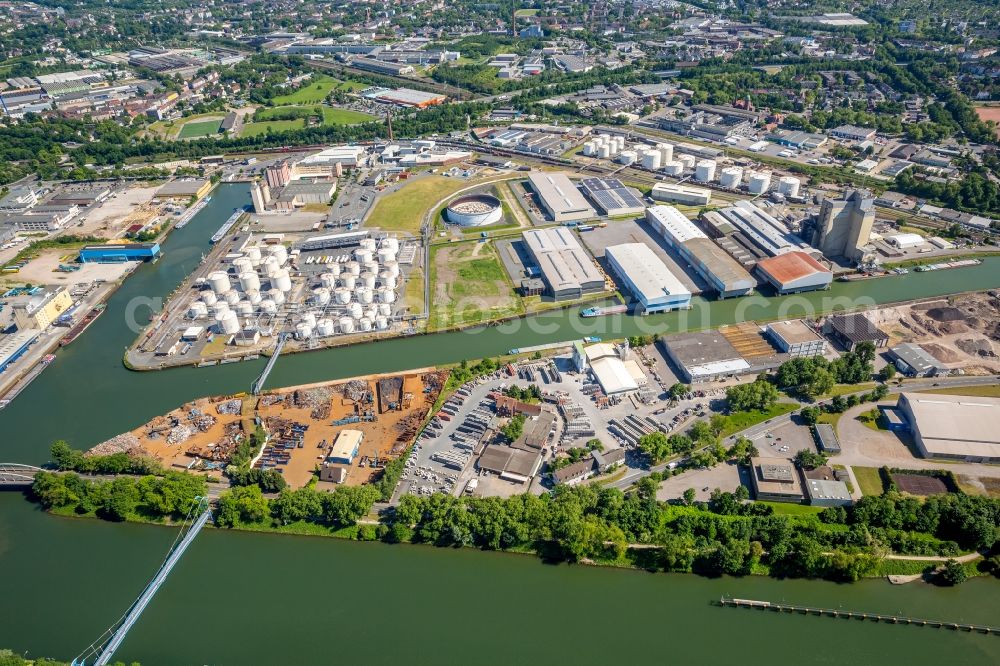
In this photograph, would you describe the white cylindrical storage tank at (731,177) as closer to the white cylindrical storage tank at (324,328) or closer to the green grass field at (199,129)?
the white cylindrical storage tank at (324,328)

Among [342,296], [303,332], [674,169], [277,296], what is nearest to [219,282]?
[277,296]

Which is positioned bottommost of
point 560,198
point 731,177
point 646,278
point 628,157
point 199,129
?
point 646,278

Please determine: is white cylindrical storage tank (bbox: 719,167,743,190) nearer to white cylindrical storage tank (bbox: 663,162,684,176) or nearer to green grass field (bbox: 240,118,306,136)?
white cylindrical storage tank (bbox: 663,162,684,176)

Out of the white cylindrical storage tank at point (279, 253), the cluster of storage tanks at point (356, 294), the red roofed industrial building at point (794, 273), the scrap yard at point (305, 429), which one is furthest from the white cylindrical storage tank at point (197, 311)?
the red roofed industrial building at point (794, 273)

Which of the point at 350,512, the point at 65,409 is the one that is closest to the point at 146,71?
the point at 65,409

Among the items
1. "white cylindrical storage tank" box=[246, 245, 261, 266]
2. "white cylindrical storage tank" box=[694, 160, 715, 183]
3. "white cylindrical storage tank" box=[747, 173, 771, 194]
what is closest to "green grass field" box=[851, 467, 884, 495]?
"white cylindrical storage tank" box=[747, 173, 771, 194]

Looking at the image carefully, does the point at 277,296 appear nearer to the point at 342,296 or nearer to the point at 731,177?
the point at 342,296

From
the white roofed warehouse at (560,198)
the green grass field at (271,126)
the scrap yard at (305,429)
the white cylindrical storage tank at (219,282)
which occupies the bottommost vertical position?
the scrap yard at (305,429)

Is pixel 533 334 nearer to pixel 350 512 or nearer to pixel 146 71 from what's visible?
pixel 350 512
